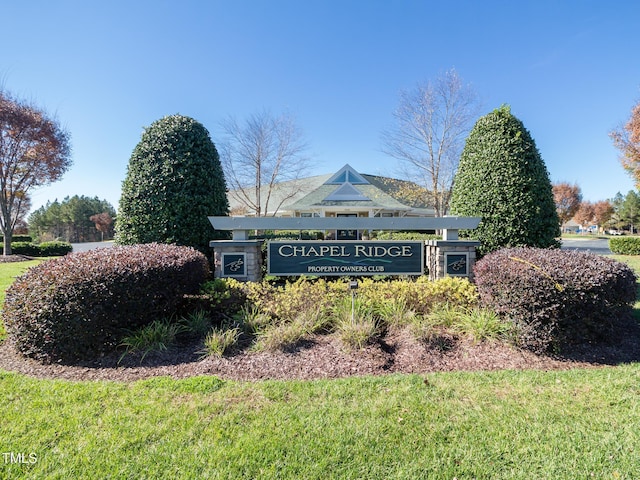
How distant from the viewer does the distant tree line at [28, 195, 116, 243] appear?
5072cm

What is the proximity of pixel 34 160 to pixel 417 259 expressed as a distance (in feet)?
71.9

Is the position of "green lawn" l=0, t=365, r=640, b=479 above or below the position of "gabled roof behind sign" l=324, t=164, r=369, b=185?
below

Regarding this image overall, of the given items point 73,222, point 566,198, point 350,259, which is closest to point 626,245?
point 350,259

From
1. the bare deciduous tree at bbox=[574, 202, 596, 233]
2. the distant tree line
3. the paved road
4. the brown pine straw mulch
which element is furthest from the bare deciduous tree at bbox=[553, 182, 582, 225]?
the distant tree line

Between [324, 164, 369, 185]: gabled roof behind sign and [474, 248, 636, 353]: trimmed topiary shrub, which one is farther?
[324, 164, 369, 185]: gabled roof behind sign

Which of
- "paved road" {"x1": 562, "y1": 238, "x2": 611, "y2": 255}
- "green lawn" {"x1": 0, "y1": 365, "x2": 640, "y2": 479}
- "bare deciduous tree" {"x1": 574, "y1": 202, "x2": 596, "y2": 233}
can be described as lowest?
"green lawn" {"x1": 0, "y1": 365, "x2": 640, "y2": 479}

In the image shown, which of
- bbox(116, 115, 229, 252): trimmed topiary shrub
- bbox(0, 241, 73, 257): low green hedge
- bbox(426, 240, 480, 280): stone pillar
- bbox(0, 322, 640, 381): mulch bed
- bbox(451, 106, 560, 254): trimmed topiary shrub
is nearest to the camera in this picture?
bbox(0, 322, 640, 381): mulch bed

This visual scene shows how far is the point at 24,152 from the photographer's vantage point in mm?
17188

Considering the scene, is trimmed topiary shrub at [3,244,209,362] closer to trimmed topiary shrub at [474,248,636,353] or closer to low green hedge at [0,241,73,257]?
trimmed topiary shrub at [474,248,636,353]

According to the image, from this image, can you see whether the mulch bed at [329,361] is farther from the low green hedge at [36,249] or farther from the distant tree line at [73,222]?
the distant tree line at [73,222]

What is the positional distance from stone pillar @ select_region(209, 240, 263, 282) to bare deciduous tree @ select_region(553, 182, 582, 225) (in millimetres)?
46070

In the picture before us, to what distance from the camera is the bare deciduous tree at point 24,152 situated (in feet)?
54.0

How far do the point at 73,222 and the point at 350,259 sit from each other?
200ft

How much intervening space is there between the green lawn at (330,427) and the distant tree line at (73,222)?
57104 mm
